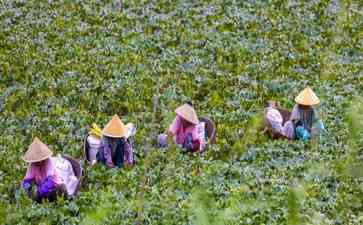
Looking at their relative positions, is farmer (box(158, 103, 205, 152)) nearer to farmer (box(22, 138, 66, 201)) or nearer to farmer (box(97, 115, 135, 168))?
farmer (box(97, 115, 135, 168))

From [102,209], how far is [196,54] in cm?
1065

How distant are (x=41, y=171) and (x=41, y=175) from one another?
55 millimetres

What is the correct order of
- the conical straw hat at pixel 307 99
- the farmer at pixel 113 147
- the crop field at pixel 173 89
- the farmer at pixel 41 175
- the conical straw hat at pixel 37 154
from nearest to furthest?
the crop field at pixel 173 89 < the farmer at pixel 41 175 < the conical straw hat at pixel 37 154 < the farmer at pixel 113 147 < the conical straw hat at pixel 307 99

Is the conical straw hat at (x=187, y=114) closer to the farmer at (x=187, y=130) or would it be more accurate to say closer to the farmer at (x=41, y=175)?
the farmer at (x=187, y=130)

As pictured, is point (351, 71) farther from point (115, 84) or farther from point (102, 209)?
point (102, 209)

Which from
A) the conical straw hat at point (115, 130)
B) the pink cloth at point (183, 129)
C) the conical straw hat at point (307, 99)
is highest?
the conical straw hat at point (307, 99)

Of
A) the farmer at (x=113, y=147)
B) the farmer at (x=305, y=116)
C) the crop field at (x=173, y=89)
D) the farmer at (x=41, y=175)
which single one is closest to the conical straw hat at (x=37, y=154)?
the farmer at (x=41, y=175)

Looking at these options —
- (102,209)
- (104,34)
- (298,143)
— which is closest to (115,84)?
(104,34)

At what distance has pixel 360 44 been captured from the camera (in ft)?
44.1

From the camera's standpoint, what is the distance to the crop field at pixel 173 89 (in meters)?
7.37

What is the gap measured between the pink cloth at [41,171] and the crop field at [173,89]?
0.71 ft

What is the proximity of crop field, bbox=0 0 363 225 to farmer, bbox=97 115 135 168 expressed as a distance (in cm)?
15

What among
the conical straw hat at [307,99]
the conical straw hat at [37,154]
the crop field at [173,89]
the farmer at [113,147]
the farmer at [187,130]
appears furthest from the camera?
the conical straw hat at [307,99]

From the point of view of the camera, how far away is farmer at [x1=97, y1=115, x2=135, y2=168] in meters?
8.57
